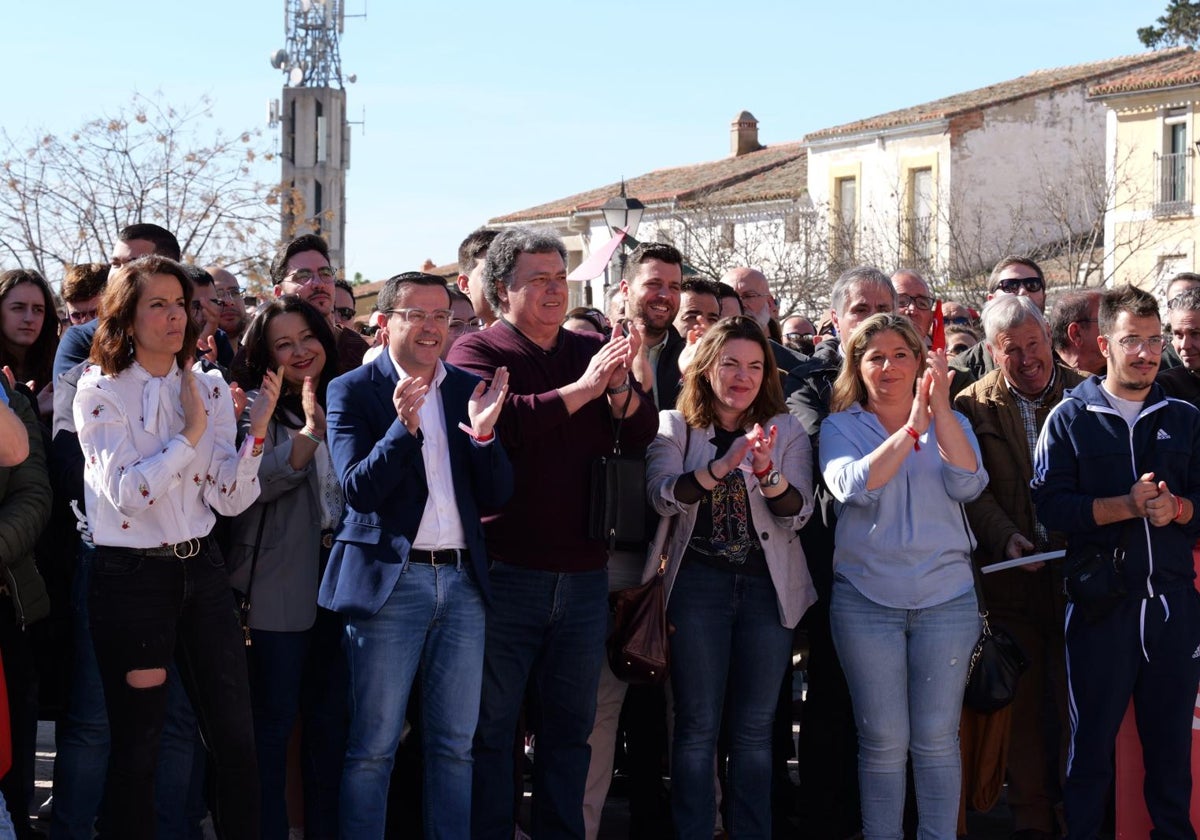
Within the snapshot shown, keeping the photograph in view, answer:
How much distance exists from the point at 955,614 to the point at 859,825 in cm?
133

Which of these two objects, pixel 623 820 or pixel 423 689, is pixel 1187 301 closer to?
pixel 623 820

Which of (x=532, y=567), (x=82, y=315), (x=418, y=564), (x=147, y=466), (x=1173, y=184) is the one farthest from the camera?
(x=1173, y=184)

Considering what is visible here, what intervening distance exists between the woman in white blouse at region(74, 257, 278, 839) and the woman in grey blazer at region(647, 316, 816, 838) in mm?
1587

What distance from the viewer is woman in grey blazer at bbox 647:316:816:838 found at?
554 cm

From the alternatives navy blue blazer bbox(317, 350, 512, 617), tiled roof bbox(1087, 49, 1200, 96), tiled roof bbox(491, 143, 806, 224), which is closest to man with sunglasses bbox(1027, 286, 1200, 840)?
navy blue blazer bbox(317, 350, 512, 617)

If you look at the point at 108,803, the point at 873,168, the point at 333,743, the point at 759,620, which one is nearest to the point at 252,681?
the point at 333,743

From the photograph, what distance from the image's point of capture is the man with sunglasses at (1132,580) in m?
5.63

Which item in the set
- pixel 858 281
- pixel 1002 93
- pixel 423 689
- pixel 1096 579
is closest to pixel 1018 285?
pixel 858 281

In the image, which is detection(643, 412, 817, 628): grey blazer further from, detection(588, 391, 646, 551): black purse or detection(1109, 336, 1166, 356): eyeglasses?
detection(1109, 336, 1166, 356): eyeglasses

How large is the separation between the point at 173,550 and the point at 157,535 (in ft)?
0.24

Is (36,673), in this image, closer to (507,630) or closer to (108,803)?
(108,803)

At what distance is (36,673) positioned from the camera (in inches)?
224

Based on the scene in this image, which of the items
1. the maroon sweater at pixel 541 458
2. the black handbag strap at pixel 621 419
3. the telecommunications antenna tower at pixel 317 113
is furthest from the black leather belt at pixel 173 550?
the telecommunications antenna tower at pixel 317 113

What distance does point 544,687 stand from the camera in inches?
214
